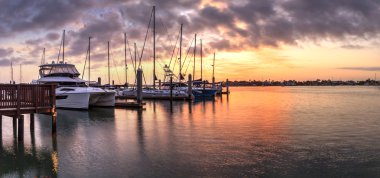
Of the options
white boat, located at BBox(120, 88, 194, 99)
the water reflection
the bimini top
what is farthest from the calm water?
white boat, located at BBox(120, 88, 194, 99)

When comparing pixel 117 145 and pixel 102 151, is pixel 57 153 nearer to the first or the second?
pixel 102 151

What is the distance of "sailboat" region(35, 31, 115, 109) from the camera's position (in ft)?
128

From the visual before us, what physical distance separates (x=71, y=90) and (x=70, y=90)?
0.14m

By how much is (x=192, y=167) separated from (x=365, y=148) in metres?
8.79

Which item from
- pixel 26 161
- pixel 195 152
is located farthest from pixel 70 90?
pixel 195 152

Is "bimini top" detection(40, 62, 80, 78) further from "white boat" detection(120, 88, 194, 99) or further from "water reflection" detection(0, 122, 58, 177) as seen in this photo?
"water reflection" detection(0, 122, 58, 177)

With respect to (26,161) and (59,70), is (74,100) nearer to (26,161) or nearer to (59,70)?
(59,70)

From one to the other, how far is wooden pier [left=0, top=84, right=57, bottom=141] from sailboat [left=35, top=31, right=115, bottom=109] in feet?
62.4

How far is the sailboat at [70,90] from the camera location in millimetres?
38969

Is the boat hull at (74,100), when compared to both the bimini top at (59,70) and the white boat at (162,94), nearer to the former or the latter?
the bimini top at (59,70)

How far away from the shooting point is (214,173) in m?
12.4

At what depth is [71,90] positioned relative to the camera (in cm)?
3944

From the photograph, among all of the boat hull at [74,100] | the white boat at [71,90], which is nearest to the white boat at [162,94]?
the white boat at [71,90]

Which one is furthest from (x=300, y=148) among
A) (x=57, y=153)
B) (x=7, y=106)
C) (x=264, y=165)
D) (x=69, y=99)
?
(x=69, y=99)
